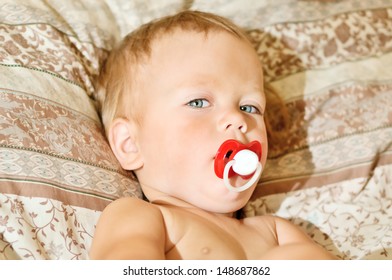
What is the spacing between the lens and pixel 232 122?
1.35 meters

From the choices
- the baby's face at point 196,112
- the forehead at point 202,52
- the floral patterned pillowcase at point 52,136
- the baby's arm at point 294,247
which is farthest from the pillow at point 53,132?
the baby's arm at point 294,247

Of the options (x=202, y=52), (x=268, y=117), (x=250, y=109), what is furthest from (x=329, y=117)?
(x=202, y=52)

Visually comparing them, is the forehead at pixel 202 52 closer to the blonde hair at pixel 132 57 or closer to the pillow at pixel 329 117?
the blonde hair at pixel 132 57

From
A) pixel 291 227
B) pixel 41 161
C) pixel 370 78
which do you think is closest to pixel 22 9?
pixel 41 161

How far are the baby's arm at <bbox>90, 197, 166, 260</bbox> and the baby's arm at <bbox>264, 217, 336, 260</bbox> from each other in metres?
0.24

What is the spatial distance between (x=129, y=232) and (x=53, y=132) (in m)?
0.36

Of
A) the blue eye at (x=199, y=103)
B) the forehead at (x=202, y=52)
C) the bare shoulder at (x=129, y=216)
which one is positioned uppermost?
the forehead at (x=202, y=52)

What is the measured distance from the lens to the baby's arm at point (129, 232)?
3.71ft

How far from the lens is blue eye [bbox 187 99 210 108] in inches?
55.2

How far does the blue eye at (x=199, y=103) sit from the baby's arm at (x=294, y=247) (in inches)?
13.1

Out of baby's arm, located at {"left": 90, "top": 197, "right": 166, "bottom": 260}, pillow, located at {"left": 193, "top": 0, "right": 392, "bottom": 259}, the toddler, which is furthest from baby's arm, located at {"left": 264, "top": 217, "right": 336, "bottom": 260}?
baby's arm, located at {"left": 90, "top": 197, "right": 166, "bottom": 260}

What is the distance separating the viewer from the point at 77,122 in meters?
1.50

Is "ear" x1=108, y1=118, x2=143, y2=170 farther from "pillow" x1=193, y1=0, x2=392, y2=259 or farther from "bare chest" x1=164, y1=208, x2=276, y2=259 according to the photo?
"pillow" x1=193, y1=0, x2=392, y2=259

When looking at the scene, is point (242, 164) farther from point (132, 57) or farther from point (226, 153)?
point (132, 57)
